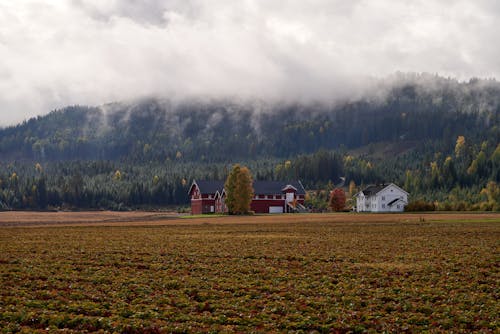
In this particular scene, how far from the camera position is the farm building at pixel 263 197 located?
488ft

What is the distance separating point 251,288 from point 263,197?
4918 inches

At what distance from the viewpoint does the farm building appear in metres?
149

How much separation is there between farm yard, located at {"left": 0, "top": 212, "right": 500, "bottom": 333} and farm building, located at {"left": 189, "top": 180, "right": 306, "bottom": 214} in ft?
343

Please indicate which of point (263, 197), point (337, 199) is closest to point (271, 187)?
point (263, 197)

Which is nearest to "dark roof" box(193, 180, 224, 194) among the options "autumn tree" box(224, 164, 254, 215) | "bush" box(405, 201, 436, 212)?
"autumn tree" box(224, 164, 254, 215)

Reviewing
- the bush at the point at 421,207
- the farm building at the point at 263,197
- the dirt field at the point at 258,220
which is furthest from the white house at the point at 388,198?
the dirt field at the point at 258,220

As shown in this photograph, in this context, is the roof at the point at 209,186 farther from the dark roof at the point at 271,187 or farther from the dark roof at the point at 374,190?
the dark roof at the point at 374,190

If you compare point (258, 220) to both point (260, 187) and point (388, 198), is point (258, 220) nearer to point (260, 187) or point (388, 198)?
point (260, 187)

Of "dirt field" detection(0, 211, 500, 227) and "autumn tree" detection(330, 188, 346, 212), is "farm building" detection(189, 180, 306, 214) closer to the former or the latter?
"autumn tree" detection(330, 188, 346, 212)

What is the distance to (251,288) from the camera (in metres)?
25.9

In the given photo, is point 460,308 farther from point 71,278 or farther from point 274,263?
point 71,278

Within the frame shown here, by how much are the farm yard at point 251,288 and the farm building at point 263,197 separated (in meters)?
105

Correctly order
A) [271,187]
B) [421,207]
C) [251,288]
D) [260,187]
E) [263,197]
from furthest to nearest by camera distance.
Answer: [271,187]
[260,187]
[263,197]
[421,207]
[251,288]

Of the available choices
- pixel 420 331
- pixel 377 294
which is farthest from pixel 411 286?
pixel 420 331
